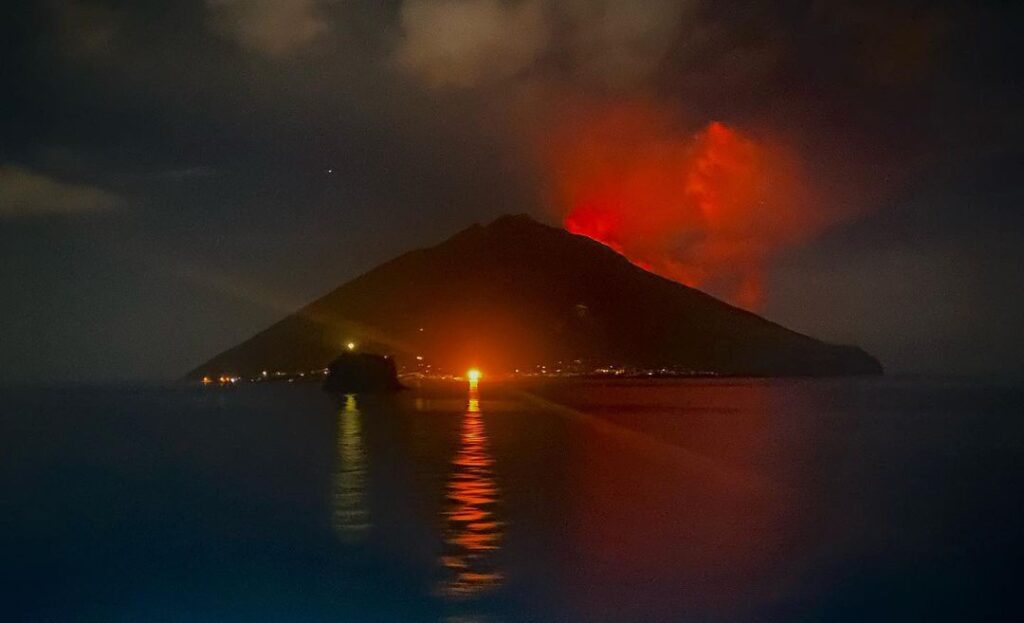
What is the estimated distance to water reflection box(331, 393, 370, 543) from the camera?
2255 centimetres

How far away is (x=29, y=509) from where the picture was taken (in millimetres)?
28109

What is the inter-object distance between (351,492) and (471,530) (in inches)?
331

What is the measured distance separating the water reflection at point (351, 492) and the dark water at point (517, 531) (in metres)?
0.13

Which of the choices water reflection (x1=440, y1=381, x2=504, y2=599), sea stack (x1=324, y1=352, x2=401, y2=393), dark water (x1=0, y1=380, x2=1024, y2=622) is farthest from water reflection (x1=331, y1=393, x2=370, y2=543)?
sea stack (x1=324, y1=352, x2=401, y2=393)

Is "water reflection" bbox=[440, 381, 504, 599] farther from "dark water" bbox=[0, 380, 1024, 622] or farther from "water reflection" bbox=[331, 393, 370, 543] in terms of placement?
"water reflection" bbox=[331, 393, 370, 543]

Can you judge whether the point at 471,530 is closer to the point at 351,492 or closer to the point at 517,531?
the point at 517,531

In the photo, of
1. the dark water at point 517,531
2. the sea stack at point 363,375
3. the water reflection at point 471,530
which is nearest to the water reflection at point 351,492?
the dark water at point 517,531

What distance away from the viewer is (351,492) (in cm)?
2894

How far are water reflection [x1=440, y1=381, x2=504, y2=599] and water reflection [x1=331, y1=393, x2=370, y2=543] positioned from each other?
6.56 ft

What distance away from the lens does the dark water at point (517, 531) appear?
15484mm

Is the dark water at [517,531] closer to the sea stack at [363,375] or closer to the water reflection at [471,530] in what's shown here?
the water reflection at [471,530]

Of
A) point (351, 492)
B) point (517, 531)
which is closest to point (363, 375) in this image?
point (351, 492)

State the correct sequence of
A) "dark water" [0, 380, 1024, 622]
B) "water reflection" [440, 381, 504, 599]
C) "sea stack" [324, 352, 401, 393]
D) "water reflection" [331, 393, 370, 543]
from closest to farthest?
"dark water" [0, 380, 1024, 622], "water reflection" [440, 381, 504, 599], "water reflection" [331, 393, 370, 543], "sea stack" [324, 352, 401, 393]

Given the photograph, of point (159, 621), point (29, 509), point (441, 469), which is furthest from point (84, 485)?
point (159, 621)
